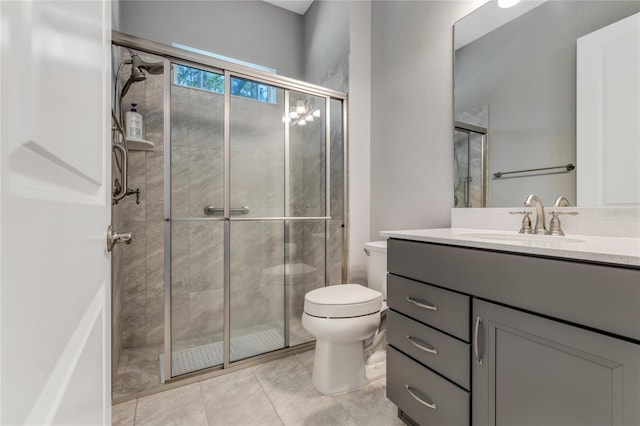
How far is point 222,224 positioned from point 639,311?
1796 millimetres

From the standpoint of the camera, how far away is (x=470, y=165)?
62.4 inches

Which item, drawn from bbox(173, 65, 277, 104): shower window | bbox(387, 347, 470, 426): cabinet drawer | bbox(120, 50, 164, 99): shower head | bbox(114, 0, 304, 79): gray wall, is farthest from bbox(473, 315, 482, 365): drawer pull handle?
bbox(114, 0, 304, 79): gray wall

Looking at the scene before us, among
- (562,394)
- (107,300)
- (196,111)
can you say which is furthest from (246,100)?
(562,394)

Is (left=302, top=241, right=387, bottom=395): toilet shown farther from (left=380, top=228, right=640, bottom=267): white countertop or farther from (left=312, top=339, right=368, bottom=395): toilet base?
(left=380, top=228, right=640, bottom=267): white countertop

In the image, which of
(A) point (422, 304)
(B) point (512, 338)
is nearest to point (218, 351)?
(A) point (422, 304)

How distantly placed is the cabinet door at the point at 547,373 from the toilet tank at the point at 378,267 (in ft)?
2.82

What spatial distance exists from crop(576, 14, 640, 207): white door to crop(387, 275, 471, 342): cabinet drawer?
0.70m

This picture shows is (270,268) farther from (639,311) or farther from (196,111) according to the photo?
(639,311)

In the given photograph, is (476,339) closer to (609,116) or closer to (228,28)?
(609,116)

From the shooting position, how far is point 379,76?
2.24m

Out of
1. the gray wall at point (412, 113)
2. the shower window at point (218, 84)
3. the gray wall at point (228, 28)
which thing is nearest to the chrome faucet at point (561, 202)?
the gray wall at point (412, 113)

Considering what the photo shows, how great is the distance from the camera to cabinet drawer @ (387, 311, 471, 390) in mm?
998

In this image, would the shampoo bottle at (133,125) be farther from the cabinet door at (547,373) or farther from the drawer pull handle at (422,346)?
the cabinet door at (547,373)

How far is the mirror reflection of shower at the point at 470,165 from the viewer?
154 cm
